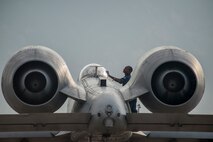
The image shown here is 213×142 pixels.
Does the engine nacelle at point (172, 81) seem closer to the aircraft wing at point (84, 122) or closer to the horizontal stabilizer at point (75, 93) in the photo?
the horizontal stabilizer at point (75, 93)

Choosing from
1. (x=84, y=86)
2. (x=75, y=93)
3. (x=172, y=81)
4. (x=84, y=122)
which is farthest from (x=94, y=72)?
(x=84, y=122)

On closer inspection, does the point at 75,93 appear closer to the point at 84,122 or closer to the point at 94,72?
the point at 84,122

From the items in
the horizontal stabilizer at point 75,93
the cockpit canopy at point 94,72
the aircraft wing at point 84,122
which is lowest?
the aircraft wing at point 84,122

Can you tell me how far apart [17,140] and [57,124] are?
2.95 m

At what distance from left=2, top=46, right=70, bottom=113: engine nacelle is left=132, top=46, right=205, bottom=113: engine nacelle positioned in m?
2.11

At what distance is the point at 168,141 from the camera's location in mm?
10633

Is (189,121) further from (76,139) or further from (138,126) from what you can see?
(76,139)

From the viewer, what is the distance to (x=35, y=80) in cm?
987

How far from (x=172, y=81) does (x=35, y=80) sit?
3408 mm

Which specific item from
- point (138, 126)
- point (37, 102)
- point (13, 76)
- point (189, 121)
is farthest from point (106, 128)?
point (13, 76)

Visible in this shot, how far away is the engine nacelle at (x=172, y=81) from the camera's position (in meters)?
9.97

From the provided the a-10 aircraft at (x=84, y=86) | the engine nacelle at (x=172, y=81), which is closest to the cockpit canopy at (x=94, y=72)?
the a-10 aircraft at (x=84, y=86)

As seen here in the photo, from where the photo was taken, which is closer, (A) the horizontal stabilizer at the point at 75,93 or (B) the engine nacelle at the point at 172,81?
(A) the horizontal stabilizer at the point at 75,93

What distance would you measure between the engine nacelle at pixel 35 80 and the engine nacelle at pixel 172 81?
6.93 ft
